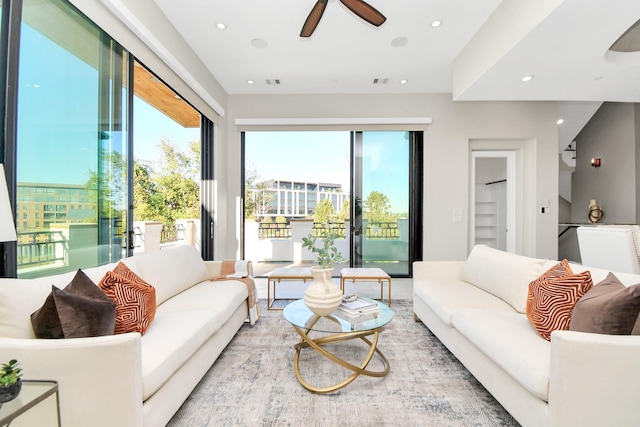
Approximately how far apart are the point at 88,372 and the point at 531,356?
1.88 m

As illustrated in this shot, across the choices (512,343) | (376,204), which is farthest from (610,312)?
(376,204)

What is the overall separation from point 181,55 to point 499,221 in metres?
5.50

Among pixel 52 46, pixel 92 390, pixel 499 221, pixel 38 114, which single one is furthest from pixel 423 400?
pixel 499 221

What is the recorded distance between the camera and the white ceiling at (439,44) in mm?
2191

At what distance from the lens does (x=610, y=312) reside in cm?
117

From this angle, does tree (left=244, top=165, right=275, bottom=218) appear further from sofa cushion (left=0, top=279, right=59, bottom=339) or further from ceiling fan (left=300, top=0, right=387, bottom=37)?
sofa cushion (left=0, top=279, right=59, bottom=339)

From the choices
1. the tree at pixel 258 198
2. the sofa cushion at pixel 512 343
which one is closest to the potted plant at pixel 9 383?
the sofa cushion at pixel 512 343

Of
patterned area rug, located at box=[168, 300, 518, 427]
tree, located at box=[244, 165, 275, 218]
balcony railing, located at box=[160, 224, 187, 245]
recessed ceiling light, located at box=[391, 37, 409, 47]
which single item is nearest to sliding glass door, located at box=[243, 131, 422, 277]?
tree, located at box=[244, 165, 275, 218]

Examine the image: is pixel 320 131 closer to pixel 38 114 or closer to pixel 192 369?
pixel 38 114

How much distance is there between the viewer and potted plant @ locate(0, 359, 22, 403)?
0.86 metres

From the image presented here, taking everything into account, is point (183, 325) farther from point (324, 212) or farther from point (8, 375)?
point (324, 212)

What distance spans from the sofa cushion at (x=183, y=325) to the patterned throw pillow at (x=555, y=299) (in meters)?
1.90

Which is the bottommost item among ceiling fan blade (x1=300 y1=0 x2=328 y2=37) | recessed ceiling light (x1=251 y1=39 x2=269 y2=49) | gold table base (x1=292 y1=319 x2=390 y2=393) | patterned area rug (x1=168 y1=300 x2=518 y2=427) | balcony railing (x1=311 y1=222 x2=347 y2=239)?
patterned area rug (x1=168 y1=300 x2=518 y2=427)

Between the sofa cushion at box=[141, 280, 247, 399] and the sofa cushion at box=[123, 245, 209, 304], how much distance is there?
0.07 m
